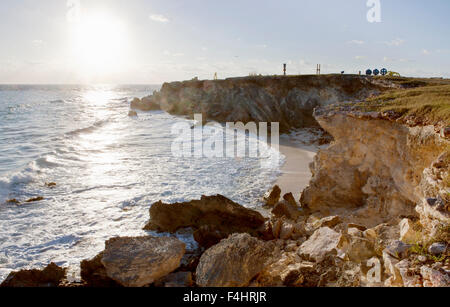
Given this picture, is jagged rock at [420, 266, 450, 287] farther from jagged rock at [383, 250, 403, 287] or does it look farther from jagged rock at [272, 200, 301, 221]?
jagged rock at [272, 200, 301, 221]

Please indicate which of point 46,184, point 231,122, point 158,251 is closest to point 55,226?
point 46,184

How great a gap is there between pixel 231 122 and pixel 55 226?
82.3 ft

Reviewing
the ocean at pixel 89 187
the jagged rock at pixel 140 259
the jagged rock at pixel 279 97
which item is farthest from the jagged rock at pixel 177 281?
the jagged rock at pixel 279 97

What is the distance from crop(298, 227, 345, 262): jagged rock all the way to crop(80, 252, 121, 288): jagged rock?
3738 millimetres

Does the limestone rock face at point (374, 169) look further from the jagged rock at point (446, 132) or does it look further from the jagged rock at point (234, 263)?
the jagged rock at point (234, 263)

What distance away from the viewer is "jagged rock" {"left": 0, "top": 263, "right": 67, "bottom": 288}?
569cm

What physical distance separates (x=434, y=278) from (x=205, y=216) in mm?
6276

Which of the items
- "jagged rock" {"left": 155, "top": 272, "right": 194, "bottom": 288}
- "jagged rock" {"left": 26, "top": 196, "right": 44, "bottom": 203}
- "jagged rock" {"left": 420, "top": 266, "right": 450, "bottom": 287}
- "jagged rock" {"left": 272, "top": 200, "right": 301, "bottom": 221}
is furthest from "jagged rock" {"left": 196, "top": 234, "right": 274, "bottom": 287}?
"jagged rock" {"left": 26, "top": 196, "right": 44, "bottom": 203}

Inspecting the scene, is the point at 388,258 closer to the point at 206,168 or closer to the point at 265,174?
the point at 265,174

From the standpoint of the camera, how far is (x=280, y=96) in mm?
34656

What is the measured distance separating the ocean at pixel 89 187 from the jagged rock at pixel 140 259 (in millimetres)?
2561

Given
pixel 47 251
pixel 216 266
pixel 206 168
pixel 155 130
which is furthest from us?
pixel 155 130

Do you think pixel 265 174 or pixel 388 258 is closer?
pixel 388 258

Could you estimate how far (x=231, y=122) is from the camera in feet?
109
